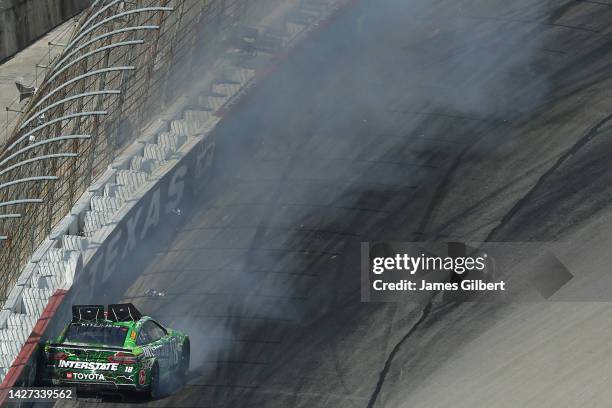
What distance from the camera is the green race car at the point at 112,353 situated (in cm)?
2412

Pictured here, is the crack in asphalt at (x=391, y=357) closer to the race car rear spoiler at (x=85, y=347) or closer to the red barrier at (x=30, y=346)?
the race car rear spoiler at (x=85, y=347)

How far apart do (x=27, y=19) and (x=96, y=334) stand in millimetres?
16490

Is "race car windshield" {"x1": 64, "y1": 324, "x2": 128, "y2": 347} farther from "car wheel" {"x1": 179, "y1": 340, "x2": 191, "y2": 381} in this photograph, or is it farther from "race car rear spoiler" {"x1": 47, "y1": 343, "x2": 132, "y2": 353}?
"car wheel" {"x1": 179, "y1": 340, "x2": 191, "y2": 381}

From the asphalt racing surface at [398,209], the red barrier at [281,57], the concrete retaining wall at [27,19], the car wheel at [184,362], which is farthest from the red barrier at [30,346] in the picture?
the concrete retaining wall at [27,19]

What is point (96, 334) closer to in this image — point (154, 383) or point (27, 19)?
point (154, 383)

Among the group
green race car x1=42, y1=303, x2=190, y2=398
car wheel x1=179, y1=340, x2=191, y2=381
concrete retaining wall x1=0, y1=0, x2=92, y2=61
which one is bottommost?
car wheel x1=179, y1=340, x2=191, y2=381

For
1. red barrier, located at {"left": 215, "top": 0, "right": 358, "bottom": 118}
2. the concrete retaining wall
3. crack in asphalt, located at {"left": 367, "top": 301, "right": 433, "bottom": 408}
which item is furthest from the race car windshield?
the concrete retaining wall

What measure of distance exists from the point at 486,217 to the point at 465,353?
4645 mm

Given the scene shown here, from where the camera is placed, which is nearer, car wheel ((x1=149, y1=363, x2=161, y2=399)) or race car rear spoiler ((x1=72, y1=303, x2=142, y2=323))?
car wheel ((x1=149, y1=363, x2=161, y2=399))

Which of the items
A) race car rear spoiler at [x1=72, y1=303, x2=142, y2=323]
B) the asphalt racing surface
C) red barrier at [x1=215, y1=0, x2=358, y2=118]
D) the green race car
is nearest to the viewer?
the green race car

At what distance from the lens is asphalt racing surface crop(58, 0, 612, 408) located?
981 inches

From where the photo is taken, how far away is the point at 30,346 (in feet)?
80.5

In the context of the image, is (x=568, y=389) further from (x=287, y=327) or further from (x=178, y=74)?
(x=178, y=74)

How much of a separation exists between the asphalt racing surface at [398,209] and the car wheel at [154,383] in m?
0.58
